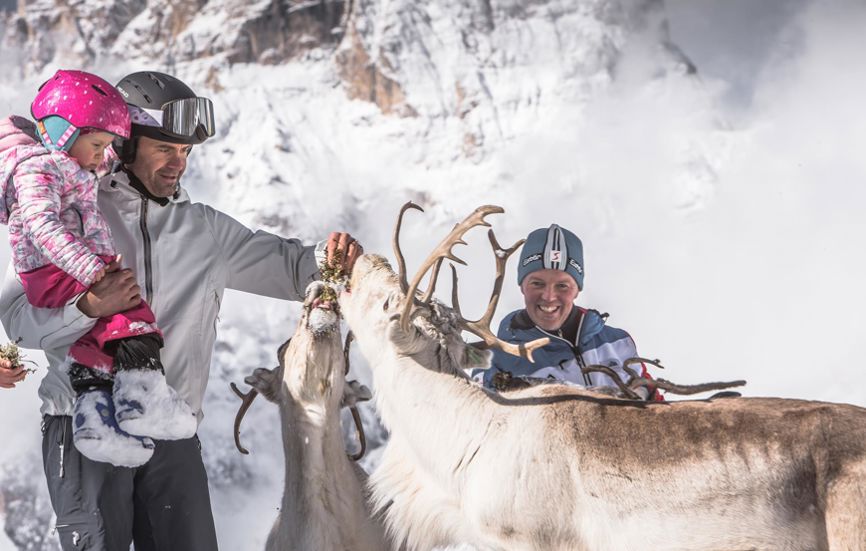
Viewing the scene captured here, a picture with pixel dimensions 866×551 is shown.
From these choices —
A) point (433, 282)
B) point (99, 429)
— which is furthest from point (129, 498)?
point (433, 282)

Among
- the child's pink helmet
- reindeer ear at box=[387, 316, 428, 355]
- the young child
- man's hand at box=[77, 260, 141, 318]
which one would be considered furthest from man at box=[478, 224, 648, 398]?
the child's pink helmet

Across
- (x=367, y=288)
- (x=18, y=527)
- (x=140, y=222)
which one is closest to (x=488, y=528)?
(x=367, y=288)

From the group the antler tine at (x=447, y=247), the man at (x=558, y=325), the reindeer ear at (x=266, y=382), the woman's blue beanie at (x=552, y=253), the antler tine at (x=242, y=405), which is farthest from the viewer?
the woman's blue beanie at (x=552, y=253)

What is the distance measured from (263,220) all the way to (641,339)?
8295 cm

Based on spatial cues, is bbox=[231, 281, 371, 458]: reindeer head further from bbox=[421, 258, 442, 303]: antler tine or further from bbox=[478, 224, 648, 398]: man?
bbox=[478, 224, 648, 398]: man

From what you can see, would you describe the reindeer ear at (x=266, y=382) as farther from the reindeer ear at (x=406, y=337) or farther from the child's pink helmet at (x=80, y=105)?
the child's pink helmet at (x=80, y=105)

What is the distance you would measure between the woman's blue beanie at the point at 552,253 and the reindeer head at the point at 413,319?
1113mm

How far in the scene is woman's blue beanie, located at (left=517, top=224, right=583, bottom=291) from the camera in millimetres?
6340

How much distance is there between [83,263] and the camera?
4.28 meters

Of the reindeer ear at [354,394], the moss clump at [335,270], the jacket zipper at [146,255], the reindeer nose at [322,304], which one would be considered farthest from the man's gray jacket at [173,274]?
the reindeer ear at [354,394]

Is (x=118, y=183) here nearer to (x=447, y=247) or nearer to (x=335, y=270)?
(x=335, y=270)

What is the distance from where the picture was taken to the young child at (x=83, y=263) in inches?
168

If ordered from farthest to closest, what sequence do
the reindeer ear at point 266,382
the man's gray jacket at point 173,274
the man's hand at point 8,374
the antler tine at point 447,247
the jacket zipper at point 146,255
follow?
the reindeer ear at point 266,382 → the jacket zipper at point 146,255 → the antler tine at point 447,247 → the man's gray jacket at point 173,274 → the man's hand at point 8,374

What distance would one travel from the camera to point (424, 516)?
4887 mm
